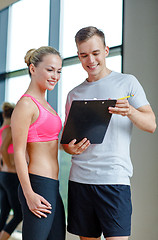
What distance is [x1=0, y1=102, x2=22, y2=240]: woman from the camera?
9.18 feet

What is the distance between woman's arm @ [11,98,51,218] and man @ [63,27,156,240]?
0.23 meters

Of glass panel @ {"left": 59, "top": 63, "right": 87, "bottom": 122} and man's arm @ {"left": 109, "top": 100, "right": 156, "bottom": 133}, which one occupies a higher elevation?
glass panel @ {"left": 59, "top": 63, "right": 87, "bottom": 122}

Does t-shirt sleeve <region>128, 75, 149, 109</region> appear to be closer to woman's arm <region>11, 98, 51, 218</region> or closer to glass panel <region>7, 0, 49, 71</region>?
woman's arm <region>11, 98, 51, 218</region>

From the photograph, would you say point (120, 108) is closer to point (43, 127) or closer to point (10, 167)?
point (43, 127)

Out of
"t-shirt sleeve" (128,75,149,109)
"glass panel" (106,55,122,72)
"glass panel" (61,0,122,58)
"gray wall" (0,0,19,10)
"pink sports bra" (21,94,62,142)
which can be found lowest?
"pink sports bra" (21,94,62,142)

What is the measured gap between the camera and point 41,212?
4.29 ft

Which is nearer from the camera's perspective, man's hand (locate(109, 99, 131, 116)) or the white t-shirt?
man's hand (locate(109, 99, 131, 116))

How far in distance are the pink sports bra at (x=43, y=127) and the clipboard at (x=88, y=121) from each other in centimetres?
7

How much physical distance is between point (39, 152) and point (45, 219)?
305 mm

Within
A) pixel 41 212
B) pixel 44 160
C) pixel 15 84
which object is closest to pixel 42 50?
pixel 44 160

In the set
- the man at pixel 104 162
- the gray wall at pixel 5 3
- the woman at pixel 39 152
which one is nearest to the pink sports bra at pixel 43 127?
the woman at pixel 39 152

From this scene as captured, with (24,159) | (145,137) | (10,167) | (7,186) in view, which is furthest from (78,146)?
(10,167)

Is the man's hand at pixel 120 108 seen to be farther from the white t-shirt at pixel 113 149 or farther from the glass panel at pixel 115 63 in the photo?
the glass panel at pixel 115 63

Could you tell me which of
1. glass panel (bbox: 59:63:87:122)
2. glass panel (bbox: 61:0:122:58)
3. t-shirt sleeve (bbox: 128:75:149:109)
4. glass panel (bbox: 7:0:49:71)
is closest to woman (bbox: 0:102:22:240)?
glass panel (bbox: 59:63:87:122)
